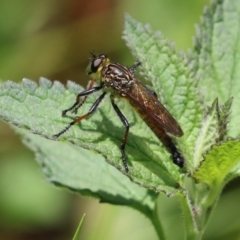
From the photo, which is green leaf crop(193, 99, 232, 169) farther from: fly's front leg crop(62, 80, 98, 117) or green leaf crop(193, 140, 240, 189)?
fly's front leg crop(62, 80, 98, 117)

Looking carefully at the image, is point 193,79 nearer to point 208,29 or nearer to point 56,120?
point 208,29

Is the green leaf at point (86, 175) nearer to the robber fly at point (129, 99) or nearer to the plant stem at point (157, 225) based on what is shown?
the plant stem at point (157, 225)

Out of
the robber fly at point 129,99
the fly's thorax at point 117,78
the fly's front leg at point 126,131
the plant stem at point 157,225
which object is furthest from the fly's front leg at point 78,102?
the plant stem at point 157,225

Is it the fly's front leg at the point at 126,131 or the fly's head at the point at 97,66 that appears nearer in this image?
the fly's front leg at the point at 126,131

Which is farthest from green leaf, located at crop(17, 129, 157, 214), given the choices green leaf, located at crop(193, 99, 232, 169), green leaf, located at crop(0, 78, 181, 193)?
green leaf, located at crop(193, 99, 232, 169)

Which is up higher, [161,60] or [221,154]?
[161,60]

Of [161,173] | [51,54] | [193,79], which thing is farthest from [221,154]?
[51,54]

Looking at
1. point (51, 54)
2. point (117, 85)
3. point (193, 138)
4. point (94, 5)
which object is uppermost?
point (94, 5)

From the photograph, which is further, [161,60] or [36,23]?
[36,23]
